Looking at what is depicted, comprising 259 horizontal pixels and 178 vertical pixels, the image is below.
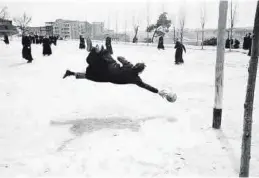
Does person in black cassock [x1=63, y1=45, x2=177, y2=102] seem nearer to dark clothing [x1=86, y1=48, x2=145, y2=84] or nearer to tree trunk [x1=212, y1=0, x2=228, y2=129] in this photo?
dark clothing [x1=86, y1=48, x2=145, y2=84]

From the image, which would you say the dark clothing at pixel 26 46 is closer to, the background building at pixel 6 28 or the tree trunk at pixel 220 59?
the tree trunk at pixel 220 59

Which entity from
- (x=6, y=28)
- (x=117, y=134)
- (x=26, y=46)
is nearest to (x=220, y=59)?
(x=117, y=134)

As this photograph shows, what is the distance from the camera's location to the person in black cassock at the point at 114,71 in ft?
19.5

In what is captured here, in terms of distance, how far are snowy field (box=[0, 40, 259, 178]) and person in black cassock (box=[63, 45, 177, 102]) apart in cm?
77

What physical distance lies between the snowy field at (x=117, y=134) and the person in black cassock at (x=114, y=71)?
77 cm

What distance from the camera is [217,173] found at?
406 centimetres

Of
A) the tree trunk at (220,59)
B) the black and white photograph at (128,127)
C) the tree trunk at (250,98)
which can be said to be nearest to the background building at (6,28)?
the black and white photograph at (128,127)

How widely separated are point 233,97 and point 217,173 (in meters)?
4.87

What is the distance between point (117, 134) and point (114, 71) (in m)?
1.24

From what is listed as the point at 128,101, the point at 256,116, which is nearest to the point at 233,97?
the point at 256,116

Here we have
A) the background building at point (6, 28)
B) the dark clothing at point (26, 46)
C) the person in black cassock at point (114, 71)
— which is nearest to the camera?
the person in black cassock at point (114, 71)

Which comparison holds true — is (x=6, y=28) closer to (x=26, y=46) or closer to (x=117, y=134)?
(x=26, y=46)

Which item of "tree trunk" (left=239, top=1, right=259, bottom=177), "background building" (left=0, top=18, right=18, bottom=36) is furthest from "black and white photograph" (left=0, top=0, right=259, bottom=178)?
"background building" (left=0, top=18, right=18, bottom=36)

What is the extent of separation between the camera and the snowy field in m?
4.21
